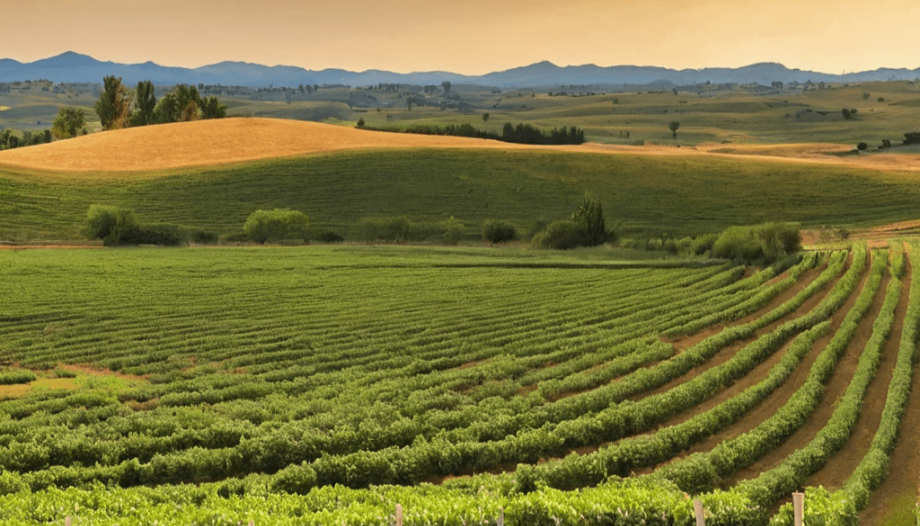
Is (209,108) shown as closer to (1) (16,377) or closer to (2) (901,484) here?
(1) (16,377)

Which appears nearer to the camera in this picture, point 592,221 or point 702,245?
point 702,245

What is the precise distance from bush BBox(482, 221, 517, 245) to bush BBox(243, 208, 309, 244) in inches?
684

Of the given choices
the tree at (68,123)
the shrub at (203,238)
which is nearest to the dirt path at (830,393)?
the shrub at (203,238)

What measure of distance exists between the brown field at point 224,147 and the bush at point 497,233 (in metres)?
39.7

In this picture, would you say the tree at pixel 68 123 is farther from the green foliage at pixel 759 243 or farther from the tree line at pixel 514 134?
the green foliage at pixel 759 243

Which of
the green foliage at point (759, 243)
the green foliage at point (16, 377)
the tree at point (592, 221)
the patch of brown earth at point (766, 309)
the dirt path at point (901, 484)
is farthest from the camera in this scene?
the tree at point (592, 221)

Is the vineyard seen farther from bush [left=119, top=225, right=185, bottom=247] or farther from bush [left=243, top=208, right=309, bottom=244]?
bush [left=243, top=208, right=309, bottom=244]

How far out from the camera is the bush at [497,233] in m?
73.6

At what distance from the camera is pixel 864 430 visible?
20.7 meters

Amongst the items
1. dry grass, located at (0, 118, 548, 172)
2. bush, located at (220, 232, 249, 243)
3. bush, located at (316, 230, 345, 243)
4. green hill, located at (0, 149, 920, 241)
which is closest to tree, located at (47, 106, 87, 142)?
dry grass, located at (0, 118, 548, 172)

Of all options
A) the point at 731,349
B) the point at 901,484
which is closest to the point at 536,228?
the point at 731,349

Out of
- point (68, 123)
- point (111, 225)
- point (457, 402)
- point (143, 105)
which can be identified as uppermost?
point (143, 105)

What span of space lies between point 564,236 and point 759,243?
61.2ft

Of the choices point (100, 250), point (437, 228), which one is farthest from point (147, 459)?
point (437, 228)
